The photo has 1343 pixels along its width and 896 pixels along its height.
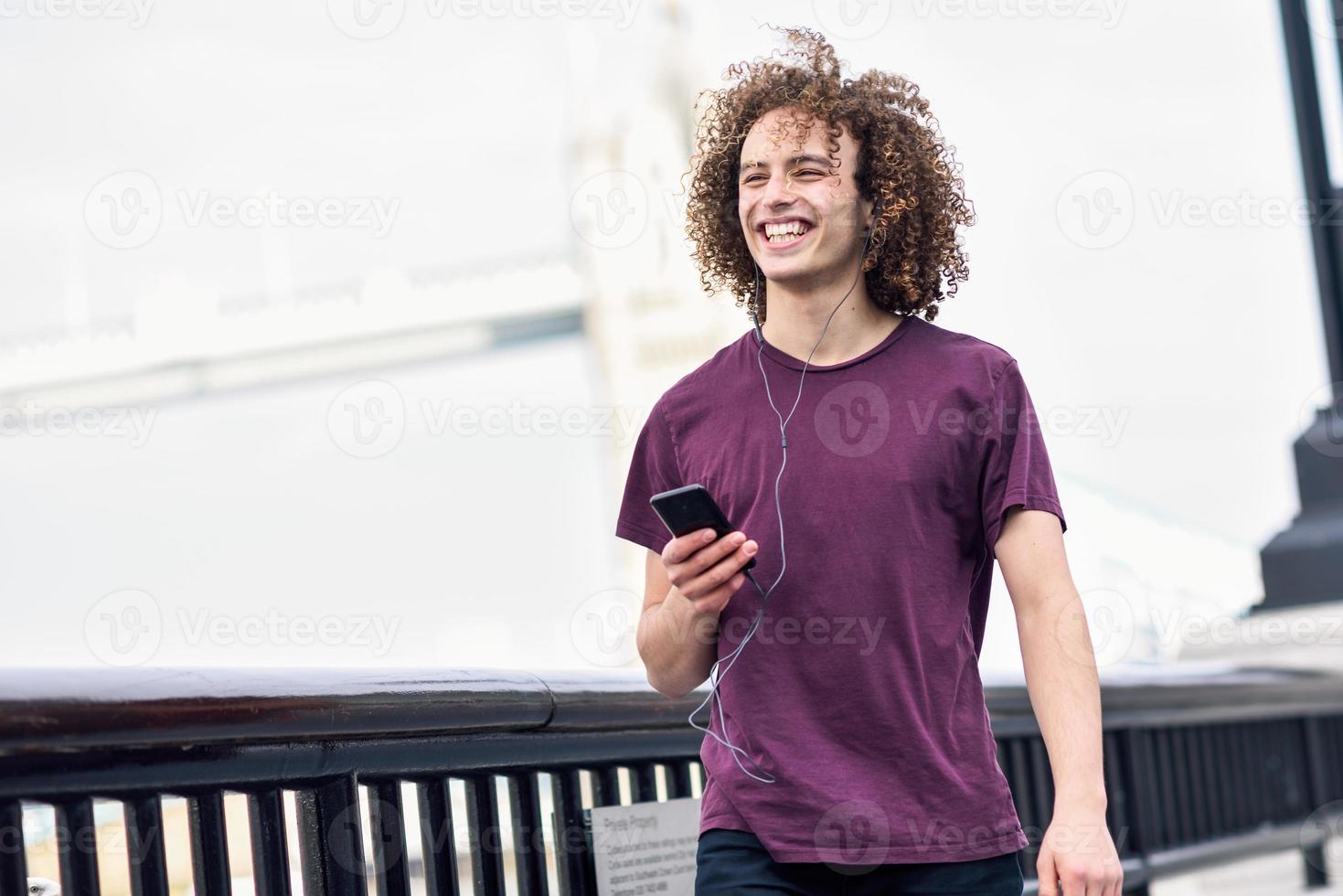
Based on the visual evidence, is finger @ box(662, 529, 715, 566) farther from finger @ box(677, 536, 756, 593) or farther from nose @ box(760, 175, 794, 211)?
nose @ box(760, 175, 794, 211)

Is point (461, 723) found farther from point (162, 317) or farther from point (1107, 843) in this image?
point (162, 317)

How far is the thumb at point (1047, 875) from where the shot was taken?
6.09 feet

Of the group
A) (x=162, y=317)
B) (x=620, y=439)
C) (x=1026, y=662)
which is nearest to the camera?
(x=1026, y=662)

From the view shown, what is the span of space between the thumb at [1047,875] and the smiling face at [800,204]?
0.76 m

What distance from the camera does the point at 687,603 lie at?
209 cm

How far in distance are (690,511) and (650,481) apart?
1.23 feet

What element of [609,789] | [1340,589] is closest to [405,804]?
[609,789]

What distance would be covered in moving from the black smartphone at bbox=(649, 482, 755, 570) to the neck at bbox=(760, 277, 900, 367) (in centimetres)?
32

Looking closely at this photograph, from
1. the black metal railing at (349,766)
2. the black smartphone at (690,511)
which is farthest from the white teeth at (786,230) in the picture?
the black metal railing at (349,766)

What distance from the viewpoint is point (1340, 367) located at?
Result: 5418 mm

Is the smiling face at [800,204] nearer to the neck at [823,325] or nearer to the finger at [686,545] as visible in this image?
the neck at [823,325]

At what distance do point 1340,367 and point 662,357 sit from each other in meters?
50.1

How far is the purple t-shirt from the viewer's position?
1.95 meters

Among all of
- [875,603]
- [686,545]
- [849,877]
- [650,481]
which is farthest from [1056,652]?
[650,481]
